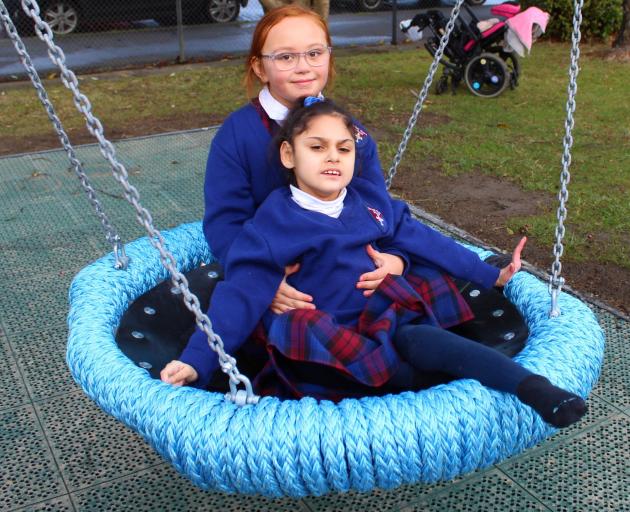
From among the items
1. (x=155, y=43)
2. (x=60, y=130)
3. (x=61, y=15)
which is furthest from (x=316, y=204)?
(x=61, y=15)

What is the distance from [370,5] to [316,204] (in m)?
11.4

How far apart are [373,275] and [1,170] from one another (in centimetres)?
381

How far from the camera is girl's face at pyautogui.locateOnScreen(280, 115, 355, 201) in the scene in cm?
190

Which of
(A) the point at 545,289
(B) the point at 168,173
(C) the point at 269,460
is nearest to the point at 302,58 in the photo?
(A) the point at 545,289

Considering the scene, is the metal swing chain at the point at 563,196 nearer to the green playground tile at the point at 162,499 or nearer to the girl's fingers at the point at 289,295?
the girl's fingers at the point at 289,295

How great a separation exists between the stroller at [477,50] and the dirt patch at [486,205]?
132 cm

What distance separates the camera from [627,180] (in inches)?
182

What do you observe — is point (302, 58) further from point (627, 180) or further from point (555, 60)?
point (555, 60)

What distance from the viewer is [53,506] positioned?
7.04ft

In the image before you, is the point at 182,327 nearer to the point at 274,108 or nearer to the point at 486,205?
the point at 274,108

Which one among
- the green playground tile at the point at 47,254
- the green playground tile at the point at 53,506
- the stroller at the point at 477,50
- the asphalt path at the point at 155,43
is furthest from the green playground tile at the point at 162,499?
the asphalt path at the point at 155,43

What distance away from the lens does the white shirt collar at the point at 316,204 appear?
198cm

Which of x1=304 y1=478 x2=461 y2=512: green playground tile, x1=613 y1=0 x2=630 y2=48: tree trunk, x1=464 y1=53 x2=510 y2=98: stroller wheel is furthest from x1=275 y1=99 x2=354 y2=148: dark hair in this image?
x1=613 y1=0 x2=630 y2=48: tree trunk

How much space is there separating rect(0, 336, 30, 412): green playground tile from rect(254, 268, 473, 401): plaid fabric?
3.80ft
